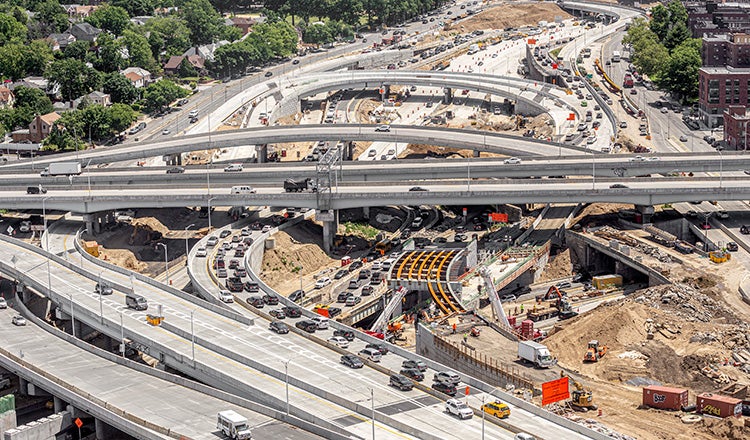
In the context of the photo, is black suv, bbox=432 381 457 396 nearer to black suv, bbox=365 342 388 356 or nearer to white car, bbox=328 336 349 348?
black suv, bbox=365 342 388 356

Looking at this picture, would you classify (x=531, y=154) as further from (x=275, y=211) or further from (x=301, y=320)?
(x=301, y=320)

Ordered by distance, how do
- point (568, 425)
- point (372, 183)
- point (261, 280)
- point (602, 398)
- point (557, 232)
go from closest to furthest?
point (568, 425)
point (602, 398)
point (261, 280)
point (557, 232)
point (372, 183)

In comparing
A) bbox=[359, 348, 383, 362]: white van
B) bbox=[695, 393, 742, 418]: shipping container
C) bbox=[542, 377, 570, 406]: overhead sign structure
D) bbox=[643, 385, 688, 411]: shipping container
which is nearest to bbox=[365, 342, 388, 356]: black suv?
bbox=[359, 348, 383, 362]: white van

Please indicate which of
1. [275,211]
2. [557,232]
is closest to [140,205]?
[275,211]

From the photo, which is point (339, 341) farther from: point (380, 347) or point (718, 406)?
point (718, 406)

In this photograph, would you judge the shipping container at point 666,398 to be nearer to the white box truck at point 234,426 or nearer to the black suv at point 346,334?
the black suv at point 346,334
